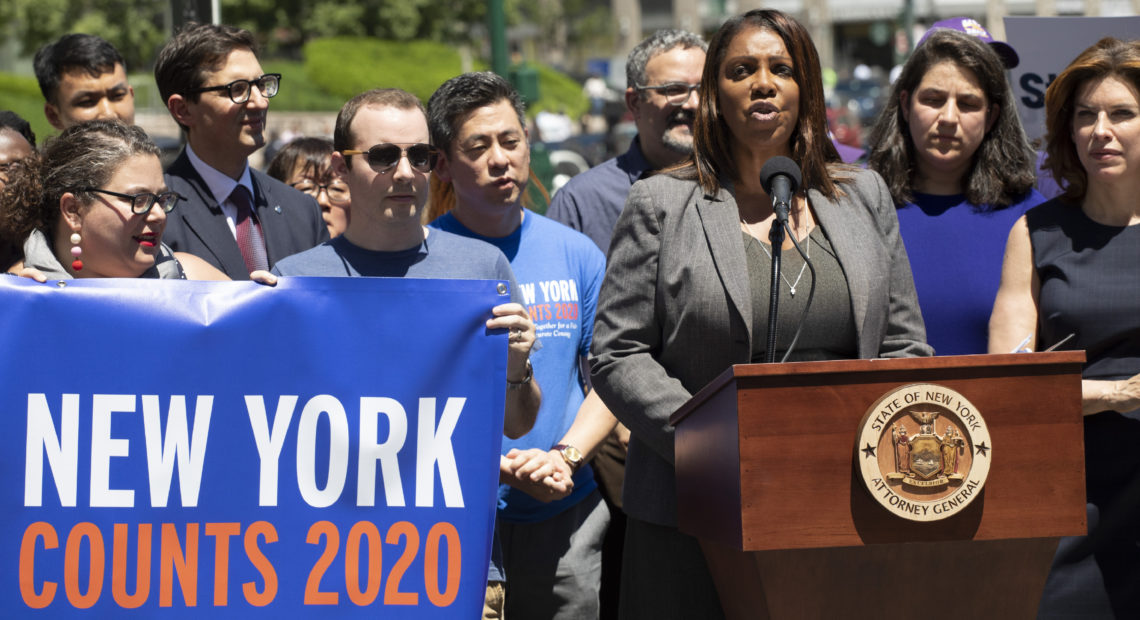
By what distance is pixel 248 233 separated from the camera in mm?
4945

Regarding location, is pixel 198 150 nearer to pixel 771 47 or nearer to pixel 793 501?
pixel 771 47

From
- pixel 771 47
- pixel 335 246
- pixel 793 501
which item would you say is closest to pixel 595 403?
pixel 335 246

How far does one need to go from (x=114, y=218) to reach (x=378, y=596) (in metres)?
1.25

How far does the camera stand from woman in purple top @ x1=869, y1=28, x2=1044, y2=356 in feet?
14.4

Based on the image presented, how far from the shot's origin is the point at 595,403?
14.2 ft

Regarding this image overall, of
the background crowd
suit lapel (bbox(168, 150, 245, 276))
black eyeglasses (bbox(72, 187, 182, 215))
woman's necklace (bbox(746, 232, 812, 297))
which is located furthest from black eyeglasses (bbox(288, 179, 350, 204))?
woman's necklace (bbox(746, 232, 812, 297))

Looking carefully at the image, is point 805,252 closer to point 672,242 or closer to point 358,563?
point 672,242

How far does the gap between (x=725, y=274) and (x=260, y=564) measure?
1415 millimetres

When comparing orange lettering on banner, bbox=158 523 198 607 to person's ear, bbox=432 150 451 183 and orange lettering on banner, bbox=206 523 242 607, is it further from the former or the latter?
person's ear, bbox=432 150 451 183

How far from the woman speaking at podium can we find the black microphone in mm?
227

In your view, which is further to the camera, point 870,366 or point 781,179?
point 781,179

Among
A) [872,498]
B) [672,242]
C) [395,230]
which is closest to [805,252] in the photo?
[672,242]

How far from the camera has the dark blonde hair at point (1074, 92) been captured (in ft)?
13.2

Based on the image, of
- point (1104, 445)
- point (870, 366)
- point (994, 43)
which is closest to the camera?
point (870, 366)
